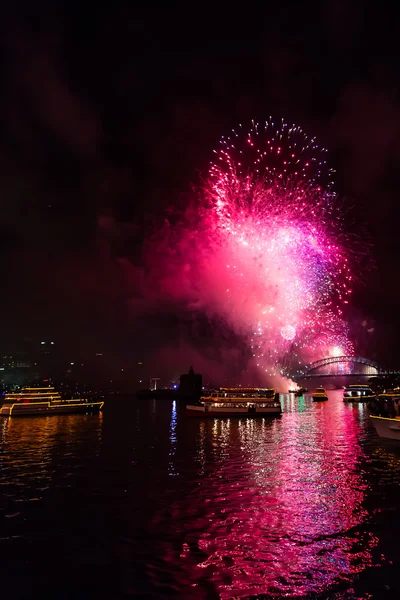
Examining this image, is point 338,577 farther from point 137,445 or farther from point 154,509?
point 137,445

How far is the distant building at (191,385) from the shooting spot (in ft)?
558

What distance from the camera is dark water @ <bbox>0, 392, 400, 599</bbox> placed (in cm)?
1160

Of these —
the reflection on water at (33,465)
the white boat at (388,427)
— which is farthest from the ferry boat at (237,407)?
the white boat at (388,427)

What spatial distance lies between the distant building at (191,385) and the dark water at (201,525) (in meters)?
139

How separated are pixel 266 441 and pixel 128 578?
30.3 metres

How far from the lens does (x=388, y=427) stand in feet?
126

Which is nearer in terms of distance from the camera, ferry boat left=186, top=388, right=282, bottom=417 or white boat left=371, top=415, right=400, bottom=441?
white boat left=371, top=415, right=400, bottom=441

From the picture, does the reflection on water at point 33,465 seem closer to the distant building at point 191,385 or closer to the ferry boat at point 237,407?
the ferry boat at point 237,407

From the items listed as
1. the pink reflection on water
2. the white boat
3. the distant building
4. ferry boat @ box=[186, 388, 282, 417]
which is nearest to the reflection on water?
the pink reflection on water

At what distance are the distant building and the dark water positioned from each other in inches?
5471

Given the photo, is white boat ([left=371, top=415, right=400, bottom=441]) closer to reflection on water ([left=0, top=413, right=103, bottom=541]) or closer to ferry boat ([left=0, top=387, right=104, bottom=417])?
reflection on water ([left=0, top=413, right=103, bottom=541])

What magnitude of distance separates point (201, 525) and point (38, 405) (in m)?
68.6

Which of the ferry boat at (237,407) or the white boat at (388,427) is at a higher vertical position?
the ferry boat at (237,407)

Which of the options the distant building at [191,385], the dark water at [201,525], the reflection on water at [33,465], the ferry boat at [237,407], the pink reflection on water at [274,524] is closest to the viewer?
the dark water at [201,525]
